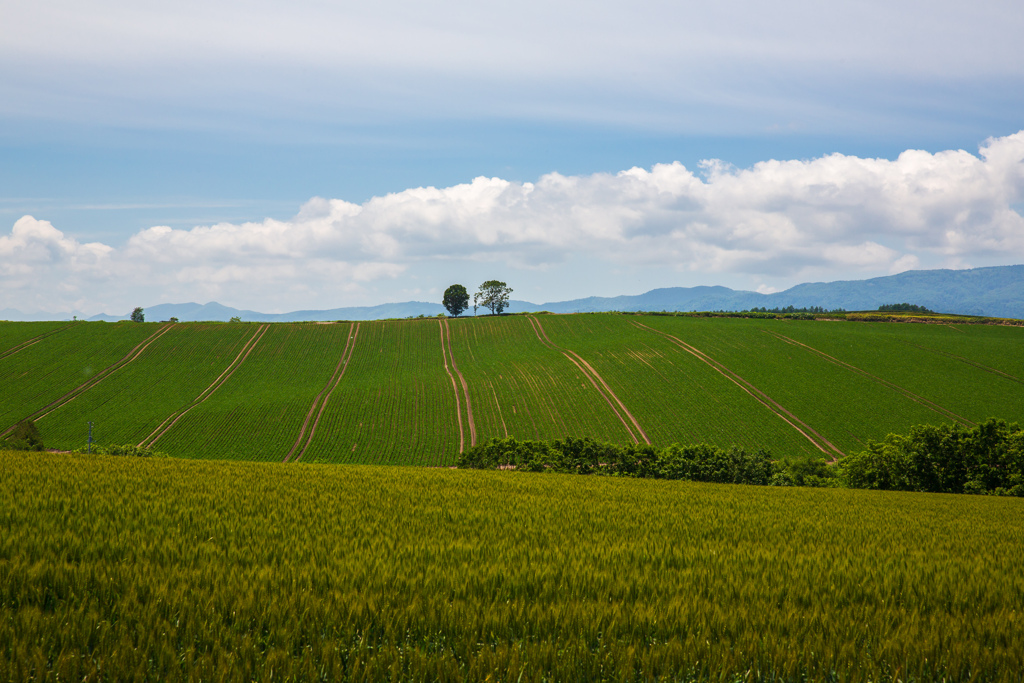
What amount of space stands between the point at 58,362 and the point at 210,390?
1098 inches

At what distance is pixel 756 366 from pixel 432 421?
49407mm

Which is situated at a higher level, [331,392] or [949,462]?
[331,392]

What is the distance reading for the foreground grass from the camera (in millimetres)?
5113

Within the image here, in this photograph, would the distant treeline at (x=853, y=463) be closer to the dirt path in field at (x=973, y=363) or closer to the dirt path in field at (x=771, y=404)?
the dirt path in field at (x=771, y=404)

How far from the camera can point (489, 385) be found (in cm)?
7556

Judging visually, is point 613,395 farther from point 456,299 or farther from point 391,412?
point 456,299

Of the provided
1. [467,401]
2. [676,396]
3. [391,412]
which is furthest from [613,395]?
[391,412]

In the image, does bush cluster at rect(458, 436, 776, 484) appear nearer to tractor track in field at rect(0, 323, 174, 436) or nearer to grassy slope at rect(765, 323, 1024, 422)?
grassy slope at rect(765, 323, 1024, 422)

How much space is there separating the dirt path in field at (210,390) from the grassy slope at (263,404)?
83 centimetres

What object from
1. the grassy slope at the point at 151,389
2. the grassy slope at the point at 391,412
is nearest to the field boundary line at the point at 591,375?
the grassy slope at the point at 391,412

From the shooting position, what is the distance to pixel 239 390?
7569 centimetres

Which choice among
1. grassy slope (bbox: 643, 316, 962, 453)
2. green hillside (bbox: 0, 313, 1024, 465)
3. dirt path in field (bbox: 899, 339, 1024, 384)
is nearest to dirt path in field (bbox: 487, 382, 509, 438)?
green hillside (bbox: 0, 313, 1024, 465)

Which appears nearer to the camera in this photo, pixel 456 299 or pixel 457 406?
pixel 457 406

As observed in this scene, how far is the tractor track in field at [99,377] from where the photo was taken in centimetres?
6506
